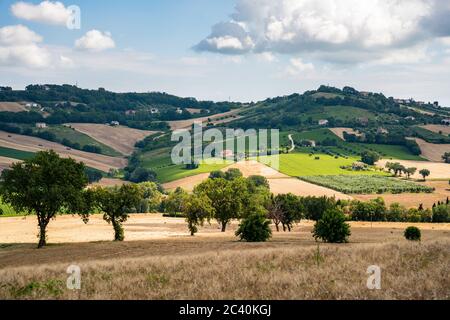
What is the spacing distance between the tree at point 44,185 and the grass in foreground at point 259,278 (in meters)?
43.7

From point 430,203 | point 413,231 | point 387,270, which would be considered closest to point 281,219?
point 413,231

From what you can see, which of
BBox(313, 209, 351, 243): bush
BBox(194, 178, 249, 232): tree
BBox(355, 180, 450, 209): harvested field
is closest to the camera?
BBox(313, 209, 351, 243): bush

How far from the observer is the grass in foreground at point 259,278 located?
638 inches

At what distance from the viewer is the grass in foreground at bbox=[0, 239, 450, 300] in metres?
16.2

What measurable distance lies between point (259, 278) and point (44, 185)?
5493cm

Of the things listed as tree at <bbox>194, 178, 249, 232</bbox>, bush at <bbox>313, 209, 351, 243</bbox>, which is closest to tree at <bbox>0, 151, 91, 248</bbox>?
bush at <bbox>313, 209, 351, 243</bbox>

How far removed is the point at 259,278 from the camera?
1908 cm

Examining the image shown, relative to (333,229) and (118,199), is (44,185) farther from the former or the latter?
(333,229)

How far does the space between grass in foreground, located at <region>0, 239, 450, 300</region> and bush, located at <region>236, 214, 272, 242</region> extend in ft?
146

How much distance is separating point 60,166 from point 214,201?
42.0 m

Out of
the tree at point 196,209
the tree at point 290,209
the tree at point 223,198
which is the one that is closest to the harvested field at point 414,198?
the tree at point 290,209

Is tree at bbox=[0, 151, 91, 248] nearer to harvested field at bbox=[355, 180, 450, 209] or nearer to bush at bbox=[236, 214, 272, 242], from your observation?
bush at bbox=[236, 214, 272, 242]

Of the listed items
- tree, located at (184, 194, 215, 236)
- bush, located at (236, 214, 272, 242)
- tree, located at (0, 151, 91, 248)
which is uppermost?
tree, located at (0, 151, 91, 248)
